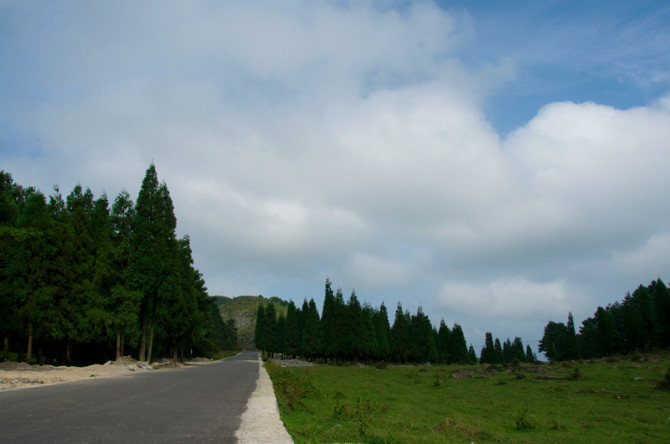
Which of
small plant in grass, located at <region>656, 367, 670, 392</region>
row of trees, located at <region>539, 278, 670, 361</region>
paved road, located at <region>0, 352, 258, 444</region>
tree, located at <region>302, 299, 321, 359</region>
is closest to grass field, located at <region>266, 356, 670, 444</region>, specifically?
small plant in grass, located at <region>656, 367, 670, 392</region>

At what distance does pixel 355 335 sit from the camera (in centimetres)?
7681

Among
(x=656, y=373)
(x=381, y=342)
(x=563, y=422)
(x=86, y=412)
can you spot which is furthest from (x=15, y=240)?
(x=381, y=342)

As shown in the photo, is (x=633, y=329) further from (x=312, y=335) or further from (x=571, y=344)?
(x=312, y=335)

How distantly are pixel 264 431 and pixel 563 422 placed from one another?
13.9 m

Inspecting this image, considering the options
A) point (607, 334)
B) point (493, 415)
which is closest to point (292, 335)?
point (607, 334)

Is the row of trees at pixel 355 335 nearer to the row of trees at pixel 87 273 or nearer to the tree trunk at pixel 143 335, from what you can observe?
the row of trees at pixel 87 273

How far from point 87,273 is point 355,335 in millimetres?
51669

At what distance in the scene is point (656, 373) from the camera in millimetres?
35156

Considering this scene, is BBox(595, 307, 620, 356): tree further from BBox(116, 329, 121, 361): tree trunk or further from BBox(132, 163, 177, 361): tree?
BBox(116, 329, 121, 361): tree trunk

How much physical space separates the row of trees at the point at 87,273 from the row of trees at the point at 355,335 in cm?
3512

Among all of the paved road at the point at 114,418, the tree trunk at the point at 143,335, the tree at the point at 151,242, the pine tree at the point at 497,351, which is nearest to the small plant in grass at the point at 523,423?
the paved road at the point at 114,418

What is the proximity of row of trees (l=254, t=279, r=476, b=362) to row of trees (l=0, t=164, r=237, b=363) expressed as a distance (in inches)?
1383

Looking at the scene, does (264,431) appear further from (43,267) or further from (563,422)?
(43,267)

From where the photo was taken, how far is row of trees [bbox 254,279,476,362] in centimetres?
7800
